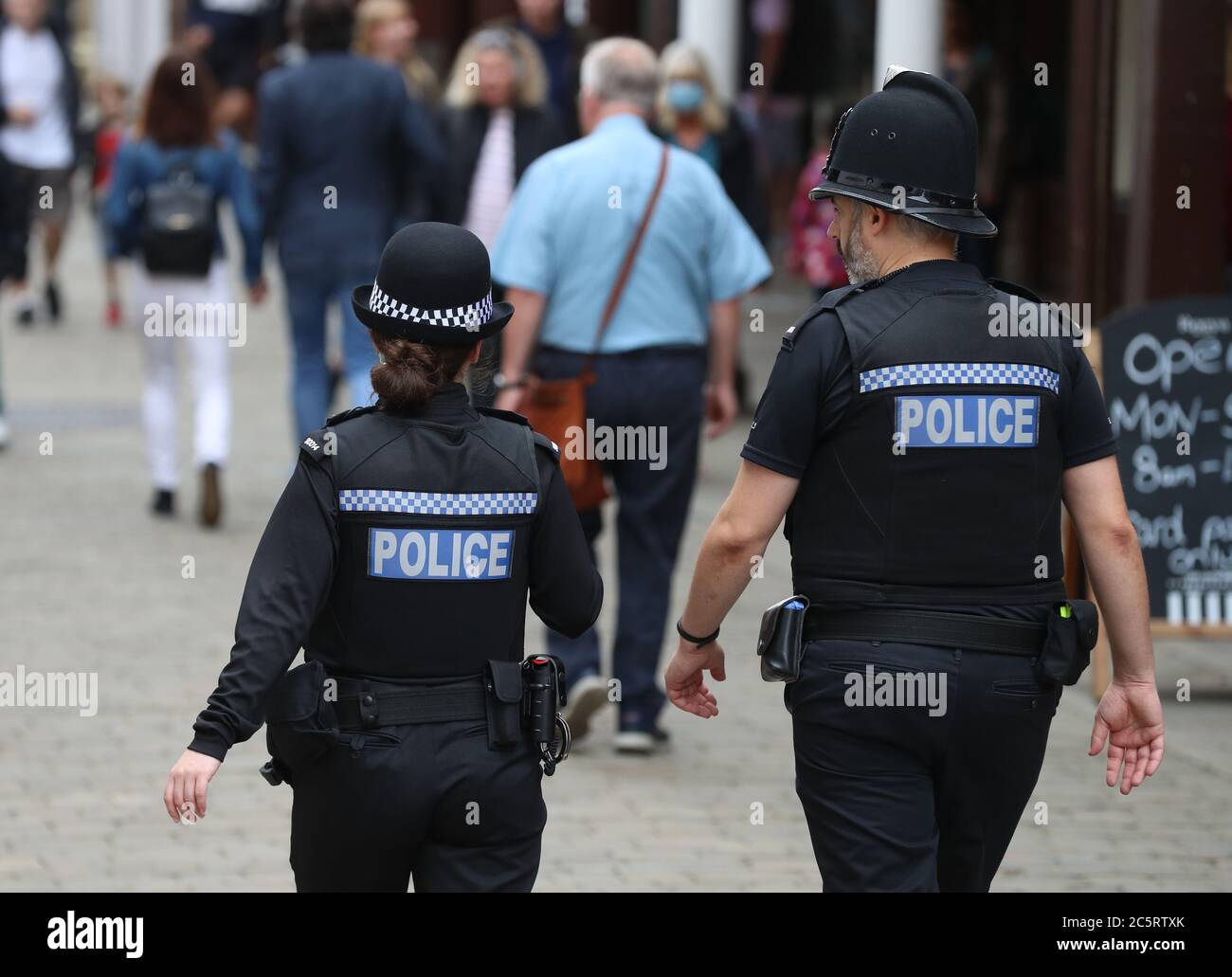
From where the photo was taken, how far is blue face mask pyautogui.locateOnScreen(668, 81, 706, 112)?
10773 mm

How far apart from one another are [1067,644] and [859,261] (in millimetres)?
740

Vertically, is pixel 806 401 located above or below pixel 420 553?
above

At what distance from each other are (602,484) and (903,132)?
2993 millimetres

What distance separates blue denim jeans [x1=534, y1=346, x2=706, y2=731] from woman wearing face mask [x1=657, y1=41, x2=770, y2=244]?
4225 mm

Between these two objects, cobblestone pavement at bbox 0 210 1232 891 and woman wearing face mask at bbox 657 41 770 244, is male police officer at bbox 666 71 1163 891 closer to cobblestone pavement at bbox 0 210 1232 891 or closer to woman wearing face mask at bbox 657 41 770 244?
cobblestone pavement at bbox 0 210 1232 891

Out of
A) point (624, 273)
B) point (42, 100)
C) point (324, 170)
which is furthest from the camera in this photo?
point (42, 100)

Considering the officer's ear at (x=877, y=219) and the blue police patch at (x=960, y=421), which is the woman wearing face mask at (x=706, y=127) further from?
the blue police patch at (x=960, y=421)

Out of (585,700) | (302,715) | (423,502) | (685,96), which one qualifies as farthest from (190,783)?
(685,96)

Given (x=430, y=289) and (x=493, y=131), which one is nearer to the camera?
(x=430, y=289)

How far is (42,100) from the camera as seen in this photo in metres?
16.3

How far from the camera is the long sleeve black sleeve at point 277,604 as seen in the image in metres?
3.47

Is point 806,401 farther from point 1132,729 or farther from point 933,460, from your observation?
point 1132,729
